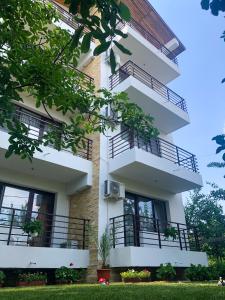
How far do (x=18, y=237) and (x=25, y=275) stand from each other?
1.84 meters

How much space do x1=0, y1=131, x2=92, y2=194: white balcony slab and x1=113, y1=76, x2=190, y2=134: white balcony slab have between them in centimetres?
367

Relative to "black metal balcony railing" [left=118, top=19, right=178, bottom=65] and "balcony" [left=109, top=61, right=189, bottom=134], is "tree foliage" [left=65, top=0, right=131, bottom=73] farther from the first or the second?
"black metal balcony railing" [left=118, top=19, right=178, bottom=65]

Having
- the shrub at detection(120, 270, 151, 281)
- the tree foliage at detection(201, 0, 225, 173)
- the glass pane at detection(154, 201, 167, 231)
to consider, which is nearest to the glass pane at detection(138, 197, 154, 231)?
the glass pane at detection(154, 201, 167, 231)

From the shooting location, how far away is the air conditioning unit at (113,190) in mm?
9484

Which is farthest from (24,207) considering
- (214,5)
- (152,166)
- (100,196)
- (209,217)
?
(209,217)

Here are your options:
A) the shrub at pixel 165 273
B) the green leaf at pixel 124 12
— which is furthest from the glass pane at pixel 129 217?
the green leaf at pixel 124 12

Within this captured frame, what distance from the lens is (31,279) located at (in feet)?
24.1

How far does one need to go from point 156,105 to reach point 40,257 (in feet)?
25.9

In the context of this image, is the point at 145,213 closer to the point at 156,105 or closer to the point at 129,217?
the point at 129,217

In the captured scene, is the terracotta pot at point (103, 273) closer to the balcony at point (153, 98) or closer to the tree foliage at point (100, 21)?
the balcony at point (153, 98)

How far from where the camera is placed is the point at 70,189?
1061cm

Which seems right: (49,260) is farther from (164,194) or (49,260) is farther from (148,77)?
(148,77)

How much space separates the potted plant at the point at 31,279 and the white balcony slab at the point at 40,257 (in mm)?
216

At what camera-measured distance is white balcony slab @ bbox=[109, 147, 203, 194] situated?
982 centimetres
